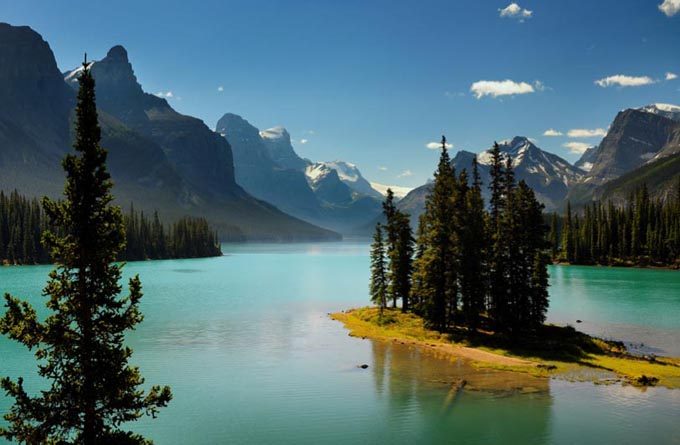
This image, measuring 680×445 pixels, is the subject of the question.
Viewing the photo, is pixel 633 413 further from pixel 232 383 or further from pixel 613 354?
pixel 232 383

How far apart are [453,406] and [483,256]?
29.0 metres

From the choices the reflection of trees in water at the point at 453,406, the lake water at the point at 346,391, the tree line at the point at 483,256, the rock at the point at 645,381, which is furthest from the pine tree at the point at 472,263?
the rock at the point at 645,381

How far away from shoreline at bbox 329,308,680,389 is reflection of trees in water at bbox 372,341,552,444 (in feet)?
11.7

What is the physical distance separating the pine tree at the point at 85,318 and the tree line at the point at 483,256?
162 ft

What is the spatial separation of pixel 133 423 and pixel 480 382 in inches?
1120

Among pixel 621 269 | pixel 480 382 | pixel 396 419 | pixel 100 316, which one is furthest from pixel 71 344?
pixel 621 269

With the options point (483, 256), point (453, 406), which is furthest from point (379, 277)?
point (453, 406)

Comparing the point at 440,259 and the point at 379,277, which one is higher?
the point at 440,259

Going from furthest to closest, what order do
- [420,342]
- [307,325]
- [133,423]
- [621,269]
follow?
[621,269]
[307,325]
[420,342]
[133,423]

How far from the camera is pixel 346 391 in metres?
46.4

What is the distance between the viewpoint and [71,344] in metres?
21.8

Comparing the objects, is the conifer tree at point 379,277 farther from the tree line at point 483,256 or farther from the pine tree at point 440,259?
the pine tree at point 440,259

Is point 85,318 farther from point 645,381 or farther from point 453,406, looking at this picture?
point 645,381

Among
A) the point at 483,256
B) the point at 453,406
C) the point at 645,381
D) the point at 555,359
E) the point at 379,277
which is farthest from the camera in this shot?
the point at 379,277
